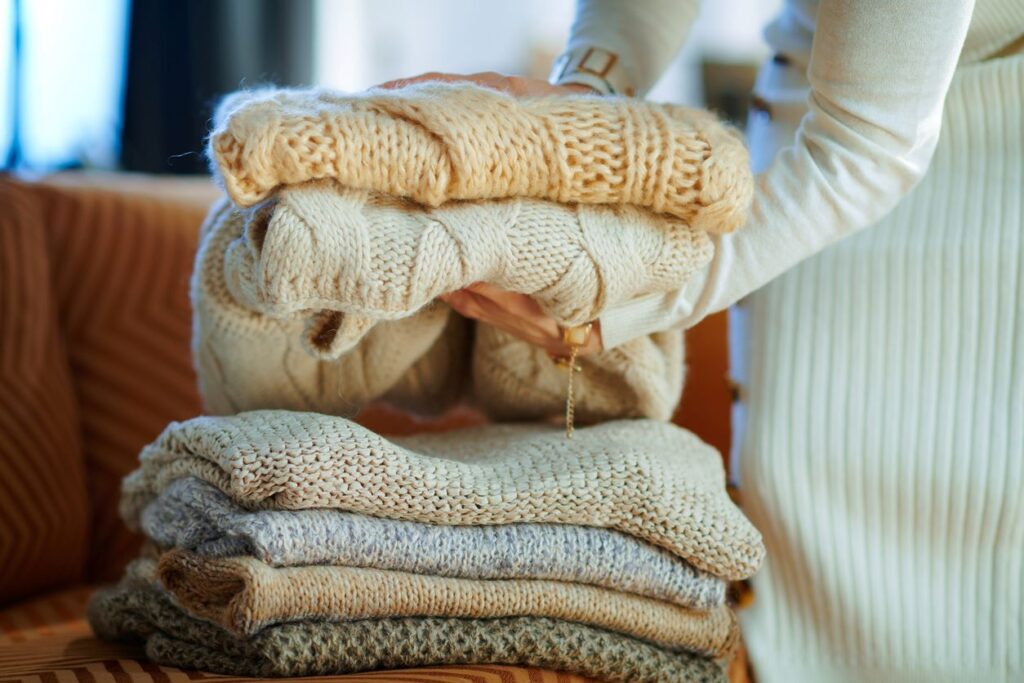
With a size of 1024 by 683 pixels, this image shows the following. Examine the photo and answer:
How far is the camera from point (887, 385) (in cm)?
72

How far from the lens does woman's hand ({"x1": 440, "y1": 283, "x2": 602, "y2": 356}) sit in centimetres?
63

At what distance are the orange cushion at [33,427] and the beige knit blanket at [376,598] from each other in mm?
465

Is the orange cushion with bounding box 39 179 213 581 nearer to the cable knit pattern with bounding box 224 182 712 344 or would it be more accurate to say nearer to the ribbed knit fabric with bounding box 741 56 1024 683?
the cable knit pattern with bounding box 224 182 712 344

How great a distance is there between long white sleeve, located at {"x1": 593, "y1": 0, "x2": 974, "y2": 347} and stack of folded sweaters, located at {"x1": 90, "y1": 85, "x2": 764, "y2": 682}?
0.16 feet

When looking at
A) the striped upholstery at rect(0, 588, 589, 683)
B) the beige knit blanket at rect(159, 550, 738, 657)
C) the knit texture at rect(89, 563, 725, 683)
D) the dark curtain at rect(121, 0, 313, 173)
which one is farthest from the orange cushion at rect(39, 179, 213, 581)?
the dark curtain at rect(121, 0, 313, 173)

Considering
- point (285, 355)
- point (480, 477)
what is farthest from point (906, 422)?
point (285, 355)

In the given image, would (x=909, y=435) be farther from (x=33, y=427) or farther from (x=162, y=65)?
(x=162, y=65)

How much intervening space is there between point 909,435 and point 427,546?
1.26ft

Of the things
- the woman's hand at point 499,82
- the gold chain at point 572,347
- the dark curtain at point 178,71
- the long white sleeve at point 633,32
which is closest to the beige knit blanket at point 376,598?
the gold chain at point 572,347

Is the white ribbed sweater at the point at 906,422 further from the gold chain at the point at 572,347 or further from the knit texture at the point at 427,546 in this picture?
the knit texture at the point at 427,546

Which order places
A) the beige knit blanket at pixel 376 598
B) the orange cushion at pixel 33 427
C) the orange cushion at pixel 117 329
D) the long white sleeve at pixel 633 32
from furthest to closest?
the orange cushion at pixel 117 329
the orange cushion at pixel 33 427
the long white sleeve at pixel 633 32
the beige knit blanket at pixel 376 598

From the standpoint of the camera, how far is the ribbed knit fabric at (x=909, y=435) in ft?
2.29

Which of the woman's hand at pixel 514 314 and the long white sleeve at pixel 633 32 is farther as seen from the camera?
the long white sleeve at pixel 633 32

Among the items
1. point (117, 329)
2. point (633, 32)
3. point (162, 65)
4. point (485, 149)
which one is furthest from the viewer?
point (162, 65)
